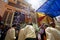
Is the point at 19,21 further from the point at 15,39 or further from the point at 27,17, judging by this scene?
the point at 15,39

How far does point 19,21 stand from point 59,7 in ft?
2.32

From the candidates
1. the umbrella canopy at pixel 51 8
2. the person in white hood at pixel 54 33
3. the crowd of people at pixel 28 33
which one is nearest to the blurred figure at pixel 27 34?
the crowd of people at pixel 28 33

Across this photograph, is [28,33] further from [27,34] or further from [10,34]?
[10,34]

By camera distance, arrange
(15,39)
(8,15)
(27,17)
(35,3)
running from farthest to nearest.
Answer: (35,3) → (27,17) → (8,15) → (15,39)

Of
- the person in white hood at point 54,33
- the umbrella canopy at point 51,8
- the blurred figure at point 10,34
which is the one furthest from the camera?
the umbrella canopy at point 51,8

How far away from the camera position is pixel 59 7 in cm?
188

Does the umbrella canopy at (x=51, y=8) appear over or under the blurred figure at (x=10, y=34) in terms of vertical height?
over

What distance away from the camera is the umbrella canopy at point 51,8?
1.83m

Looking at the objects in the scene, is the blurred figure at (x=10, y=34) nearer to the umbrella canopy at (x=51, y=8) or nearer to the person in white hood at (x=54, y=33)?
the person in white hood at (x=54, y=33)

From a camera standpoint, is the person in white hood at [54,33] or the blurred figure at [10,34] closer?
the person in white hood at [54,33]

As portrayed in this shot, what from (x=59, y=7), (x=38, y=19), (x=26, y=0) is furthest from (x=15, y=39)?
(x=59, y=7)

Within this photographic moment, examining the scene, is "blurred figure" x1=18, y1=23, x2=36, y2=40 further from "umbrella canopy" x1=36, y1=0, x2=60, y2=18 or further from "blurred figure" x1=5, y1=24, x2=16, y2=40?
"umbrella canopy" x1=36, y1=0, x2=60, y2=18

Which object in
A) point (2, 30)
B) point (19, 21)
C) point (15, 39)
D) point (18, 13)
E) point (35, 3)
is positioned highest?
point (35, 3)

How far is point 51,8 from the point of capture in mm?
1916
